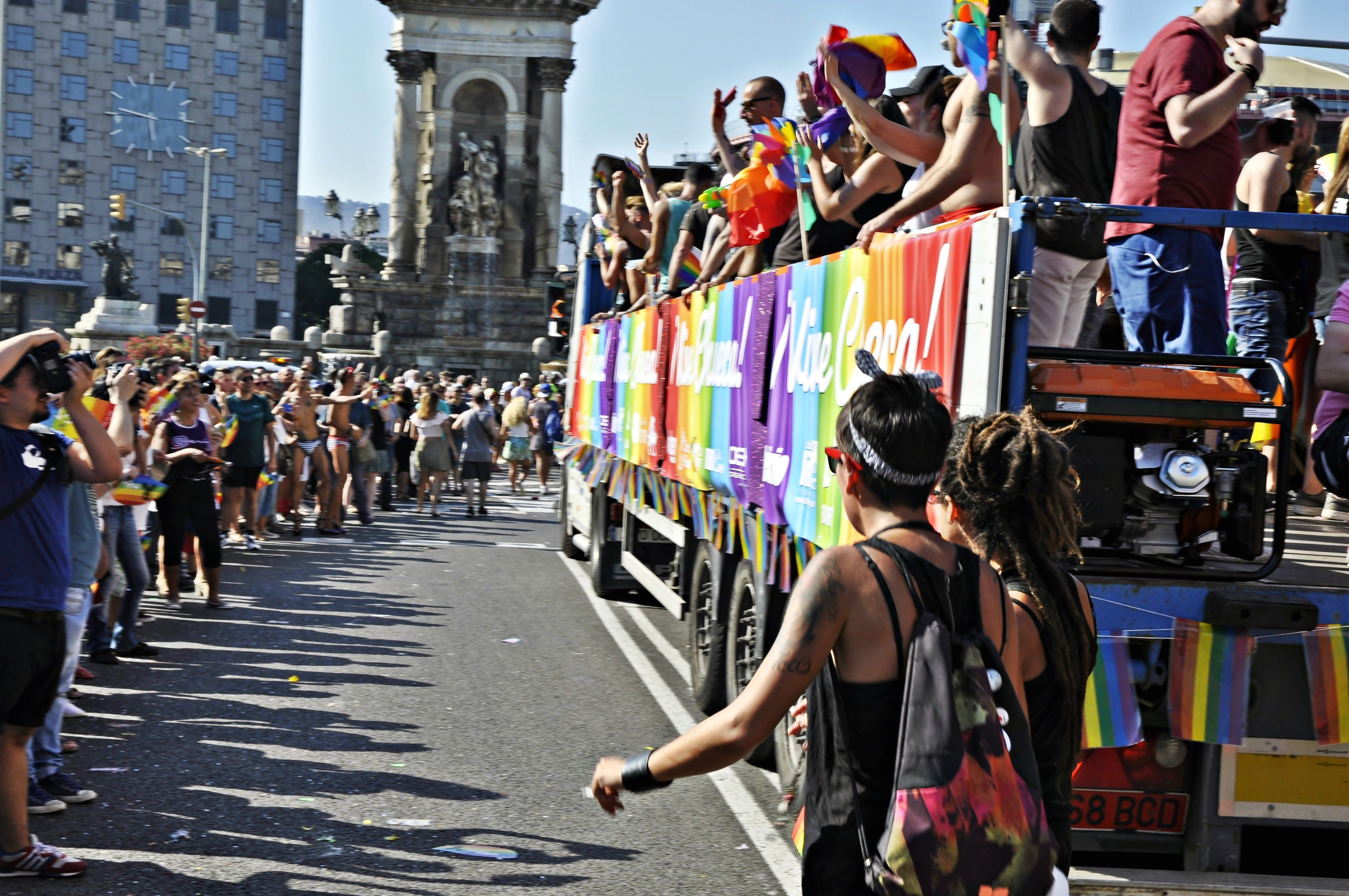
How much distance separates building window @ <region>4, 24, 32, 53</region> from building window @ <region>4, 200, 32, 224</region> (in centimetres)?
901

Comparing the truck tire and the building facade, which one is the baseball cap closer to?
the truck tire

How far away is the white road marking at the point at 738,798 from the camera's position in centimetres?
588

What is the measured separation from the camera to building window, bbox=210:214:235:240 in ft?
314

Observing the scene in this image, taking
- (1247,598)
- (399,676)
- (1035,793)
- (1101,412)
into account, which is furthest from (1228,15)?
(399,676)

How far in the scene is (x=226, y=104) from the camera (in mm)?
96062

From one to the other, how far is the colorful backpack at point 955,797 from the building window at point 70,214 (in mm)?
99867

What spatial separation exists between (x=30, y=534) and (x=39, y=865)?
1.20m

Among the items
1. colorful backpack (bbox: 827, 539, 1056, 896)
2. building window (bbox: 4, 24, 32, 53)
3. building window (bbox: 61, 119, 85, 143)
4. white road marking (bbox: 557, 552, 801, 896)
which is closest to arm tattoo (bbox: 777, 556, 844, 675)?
colorful backpack (bbox: 827, 539, 1056, 896)

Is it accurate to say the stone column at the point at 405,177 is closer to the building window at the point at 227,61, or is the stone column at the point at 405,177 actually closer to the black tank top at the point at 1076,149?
the building window at the point at 227,61

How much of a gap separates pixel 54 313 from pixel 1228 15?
97287 mm

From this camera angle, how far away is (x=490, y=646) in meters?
11.1

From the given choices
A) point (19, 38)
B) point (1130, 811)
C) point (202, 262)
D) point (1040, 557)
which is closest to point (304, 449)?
point (1130, 811)

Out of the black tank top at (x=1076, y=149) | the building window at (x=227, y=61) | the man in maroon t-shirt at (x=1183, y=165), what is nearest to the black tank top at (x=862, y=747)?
the man in maroon t-shirt at (x=1183, y=165)

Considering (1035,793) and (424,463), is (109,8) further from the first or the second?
(1035,793)
